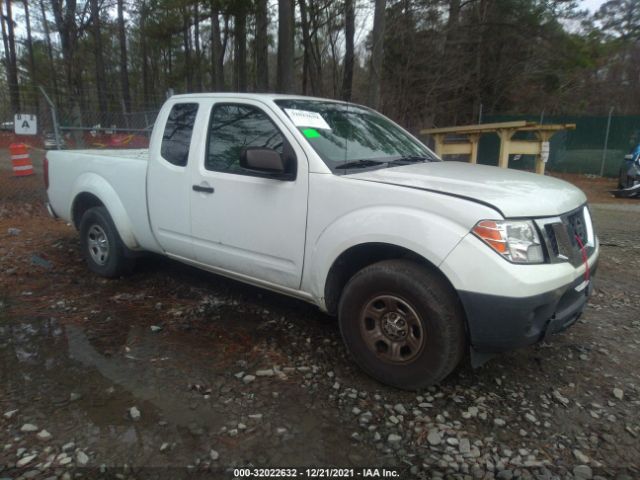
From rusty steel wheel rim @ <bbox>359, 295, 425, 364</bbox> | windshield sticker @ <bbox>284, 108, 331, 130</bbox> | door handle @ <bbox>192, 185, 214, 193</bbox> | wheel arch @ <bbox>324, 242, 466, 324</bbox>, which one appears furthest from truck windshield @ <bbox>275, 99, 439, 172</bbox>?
rusty steel wheel rim @ <bbox>359, 295, 425, 364</bbox>

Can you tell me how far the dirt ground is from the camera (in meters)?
2.35

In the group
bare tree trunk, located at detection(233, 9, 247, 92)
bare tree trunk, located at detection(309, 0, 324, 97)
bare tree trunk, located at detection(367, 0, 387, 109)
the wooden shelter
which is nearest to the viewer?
the wooden shelter

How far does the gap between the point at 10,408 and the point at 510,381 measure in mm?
3040

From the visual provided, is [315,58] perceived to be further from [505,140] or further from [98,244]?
[98,244]

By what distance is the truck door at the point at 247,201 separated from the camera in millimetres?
3270

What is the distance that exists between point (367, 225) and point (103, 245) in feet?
10.6

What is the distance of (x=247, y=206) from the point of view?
3.48 m

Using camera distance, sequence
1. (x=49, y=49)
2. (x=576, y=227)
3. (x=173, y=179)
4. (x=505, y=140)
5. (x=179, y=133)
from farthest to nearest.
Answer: (x=49, y=49), (x=505, y=140), (x=179, y=133), (x=173, y=179), (x=576, y=227)

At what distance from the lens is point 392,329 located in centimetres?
286

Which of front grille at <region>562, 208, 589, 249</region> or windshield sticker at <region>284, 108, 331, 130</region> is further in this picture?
windshield sticker at <region>284, 108, 331, 130</region>

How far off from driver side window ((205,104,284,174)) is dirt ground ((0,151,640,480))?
1302mm

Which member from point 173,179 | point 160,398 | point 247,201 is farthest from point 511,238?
point 173,179

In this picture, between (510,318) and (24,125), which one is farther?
(24,125)

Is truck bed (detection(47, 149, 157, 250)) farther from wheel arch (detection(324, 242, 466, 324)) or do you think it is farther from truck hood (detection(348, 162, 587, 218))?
truck hood (detection(348, 162, 587, 218))
